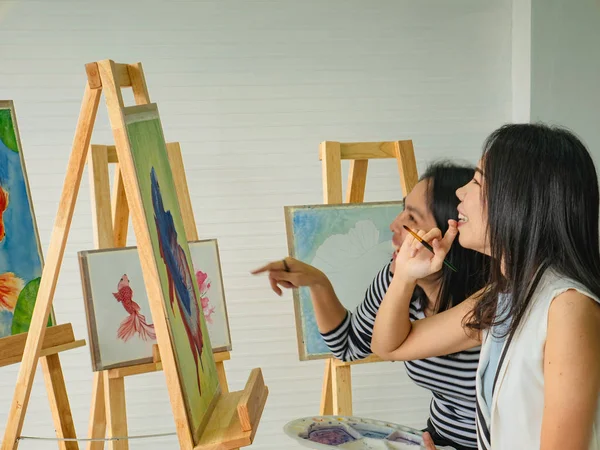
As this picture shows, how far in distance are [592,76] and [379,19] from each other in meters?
1.16

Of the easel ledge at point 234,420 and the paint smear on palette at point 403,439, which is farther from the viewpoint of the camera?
the paint smear on palette at point 403,439

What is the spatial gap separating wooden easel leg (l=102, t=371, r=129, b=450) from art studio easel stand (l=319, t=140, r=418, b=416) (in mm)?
817

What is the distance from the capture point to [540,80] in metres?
3.92

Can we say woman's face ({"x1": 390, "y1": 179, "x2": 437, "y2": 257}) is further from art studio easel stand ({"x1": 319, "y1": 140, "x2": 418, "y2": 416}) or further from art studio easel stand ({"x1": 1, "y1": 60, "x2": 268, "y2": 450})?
art studio easel stand ({"x1": 319, "y1": 140, "x2": 418, "y2": 416})

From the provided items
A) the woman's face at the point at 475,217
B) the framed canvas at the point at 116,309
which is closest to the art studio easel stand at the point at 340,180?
the framed canvas at the point at 116,309

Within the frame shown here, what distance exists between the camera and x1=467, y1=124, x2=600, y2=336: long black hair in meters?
1.43

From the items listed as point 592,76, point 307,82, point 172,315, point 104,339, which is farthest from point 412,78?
point 172,315

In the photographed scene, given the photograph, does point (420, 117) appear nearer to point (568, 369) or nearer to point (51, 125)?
point (51, 125)

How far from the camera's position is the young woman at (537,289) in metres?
1.30

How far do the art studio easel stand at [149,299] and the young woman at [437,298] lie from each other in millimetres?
294

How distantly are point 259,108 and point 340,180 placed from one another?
109 centimetres

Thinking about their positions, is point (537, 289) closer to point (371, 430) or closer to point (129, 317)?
point (371, 430)

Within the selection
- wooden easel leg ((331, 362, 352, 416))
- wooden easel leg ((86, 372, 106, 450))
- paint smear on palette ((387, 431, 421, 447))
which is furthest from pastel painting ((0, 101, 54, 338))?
paint smear on palette ((387, 431, 421, 447))

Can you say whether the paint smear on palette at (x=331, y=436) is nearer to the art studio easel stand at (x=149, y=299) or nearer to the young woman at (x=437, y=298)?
the art studio easel stand at (x=149, y=299)
